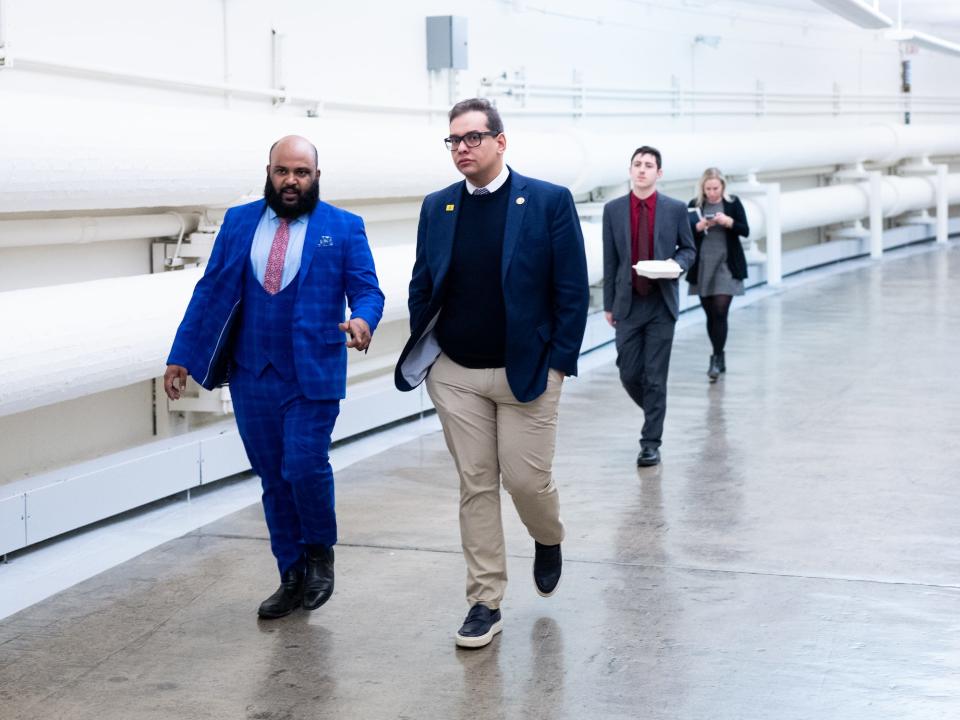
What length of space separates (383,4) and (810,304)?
6.02 m

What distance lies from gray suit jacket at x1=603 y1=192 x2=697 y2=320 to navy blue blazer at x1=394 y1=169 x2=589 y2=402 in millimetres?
2451

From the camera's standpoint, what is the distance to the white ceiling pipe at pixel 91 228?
5355 millimetres

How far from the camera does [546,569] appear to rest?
4.47 meters

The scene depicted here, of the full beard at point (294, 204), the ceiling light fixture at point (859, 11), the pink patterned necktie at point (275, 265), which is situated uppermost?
the ceiling light fixture at point (859, 11)

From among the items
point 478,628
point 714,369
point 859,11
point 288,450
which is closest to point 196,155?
point 288,450

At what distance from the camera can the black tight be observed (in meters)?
8.92

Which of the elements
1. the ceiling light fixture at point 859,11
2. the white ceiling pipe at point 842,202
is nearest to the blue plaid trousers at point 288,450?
the ceiling light fixture at point 859,11

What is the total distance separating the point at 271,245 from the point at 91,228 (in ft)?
5.71

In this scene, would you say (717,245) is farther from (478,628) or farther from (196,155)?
(478,628)

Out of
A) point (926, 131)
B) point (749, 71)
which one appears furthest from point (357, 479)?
point (926, 131)

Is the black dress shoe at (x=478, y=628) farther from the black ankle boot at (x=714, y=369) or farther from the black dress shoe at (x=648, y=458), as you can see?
the black ankle boot at (x=714, y=369)

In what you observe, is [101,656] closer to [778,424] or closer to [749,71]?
[778,424]

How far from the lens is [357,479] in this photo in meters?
6.50

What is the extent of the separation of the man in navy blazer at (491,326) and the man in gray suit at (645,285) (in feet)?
8.01
